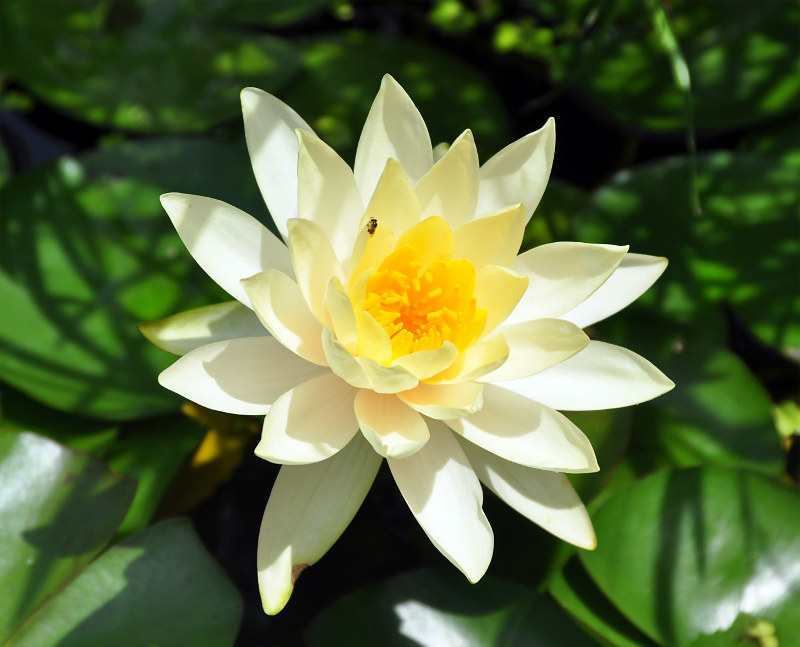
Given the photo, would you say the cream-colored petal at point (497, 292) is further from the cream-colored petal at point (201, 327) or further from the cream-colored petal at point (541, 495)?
the cream-colored petal at point (201, 327)

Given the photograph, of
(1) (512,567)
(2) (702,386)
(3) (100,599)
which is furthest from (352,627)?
(2) (702,386)

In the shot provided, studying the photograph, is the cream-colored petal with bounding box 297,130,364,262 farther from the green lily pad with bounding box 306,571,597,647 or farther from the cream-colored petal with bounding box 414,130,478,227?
the green lily pad with bounding box 306,571,597,647

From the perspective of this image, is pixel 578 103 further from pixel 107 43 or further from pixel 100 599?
pixel 100 599

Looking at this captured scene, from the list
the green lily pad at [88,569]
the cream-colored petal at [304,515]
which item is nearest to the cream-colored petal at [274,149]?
the cream-colored petal at [304,515]

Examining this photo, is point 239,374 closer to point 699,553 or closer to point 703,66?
point 699,553

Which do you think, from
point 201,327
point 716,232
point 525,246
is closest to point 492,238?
point 201,327

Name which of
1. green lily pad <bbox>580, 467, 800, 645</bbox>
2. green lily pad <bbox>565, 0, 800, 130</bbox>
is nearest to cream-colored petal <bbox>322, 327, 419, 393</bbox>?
green lily pad <bbox>580, 467, 800, 645</bbox>
